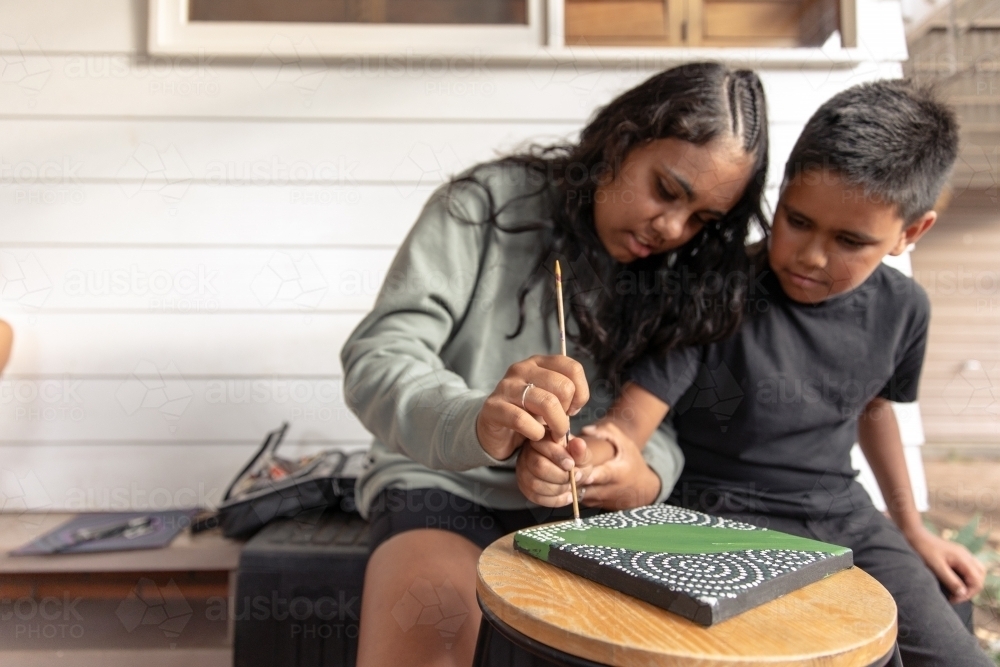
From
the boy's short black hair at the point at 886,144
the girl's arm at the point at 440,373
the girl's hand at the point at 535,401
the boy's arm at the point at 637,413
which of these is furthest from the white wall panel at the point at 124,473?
the boy's short black hair at the point at 886,144

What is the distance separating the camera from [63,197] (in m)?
1.45

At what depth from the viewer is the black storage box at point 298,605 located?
1023mm

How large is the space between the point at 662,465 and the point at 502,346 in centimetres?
29

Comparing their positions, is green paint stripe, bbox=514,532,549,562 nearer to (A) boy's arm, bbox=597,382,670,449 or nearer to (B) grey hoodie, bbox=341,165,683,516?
(B) grey hoodie, bbox=341,165,683,516

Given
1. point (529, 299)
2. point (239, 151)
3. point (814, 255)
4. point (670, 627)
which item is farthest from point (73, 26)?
point (670, 627)

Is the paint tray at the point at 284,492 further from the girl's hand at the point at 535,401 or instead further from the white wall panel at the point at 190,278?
the girl's hand at the point at 535,401

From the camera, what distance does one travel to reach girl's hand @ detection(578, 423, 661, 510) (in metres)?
0.82

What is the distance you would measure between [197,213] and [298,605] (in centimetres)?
89

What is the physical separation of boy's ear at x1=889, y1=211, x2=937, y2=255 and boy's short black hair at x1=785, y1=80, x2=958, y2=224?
1 cm

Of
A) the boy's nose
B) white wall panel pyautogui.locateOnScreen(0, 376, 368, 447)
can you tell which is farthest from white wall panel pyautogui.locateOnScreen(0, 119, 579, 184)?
the boy's nose

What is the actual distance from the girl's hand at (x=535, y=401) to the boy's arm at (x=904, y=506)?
71 centimetres

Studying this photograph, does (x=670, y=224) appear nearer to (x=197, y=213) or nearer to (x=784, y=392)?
(x=784, y=392)

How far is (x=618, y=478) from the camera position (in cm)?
83

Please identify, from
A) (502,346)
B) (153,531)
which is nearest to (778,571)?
(502,346)
